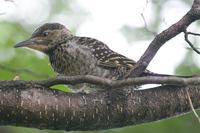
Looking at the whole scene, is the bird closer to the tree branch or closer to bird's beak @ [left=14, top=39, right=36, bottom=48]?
bird's beak @ [left=14, top=39, right=36, bottom=48]

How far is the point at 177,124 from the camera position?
7141mm

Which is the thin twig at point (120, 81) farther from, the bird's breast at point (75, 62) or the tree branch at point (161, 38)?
the bird's breast at point (75, 62)

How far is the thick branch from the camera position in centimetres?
379

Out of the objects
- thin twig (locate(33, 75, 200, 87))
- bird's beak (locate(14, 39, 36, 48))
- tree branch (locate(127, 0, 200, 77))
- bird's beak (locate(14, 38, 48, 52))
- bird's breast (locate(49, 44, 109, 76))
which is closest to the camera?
thin twig (locate(33, 75, 200, 87))

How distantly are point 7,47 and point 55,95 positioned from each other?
155 inches

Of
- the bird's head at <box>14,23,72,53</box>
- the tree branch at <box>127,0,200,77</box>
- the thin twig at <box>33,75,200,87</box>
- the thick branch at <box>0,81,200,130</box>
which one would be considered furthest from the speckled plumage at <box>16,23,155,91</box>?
the thin twig at <box>33,75,200,87</box>

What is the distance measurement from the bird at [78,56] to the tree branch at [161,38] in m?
0.53

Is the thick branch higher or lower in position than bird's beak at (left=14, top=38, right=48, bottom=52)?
lower

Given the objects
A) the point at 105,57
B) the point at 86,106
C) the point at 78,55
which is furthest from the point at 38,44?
the point at 86,106

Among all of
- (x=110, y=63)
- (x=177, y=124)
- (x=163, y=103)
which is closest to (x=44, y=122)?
(x=163, y=103)

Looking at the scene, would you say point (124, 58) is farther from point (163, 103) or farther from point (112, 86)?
point (112, 86)

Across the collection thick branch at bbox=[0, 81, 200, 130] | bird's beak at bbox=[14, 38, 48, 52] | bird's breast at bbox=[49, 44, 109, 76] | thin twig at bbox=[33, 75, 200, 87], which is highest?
bird's beak at bbox=[14, 38, 48, 52]

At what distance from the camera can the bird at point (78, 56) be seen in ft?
16.8

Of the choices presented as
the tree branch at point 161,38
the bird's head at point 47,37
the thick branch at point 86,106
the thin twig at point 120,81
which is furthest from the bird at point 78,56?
the thin twig at point 120,81
